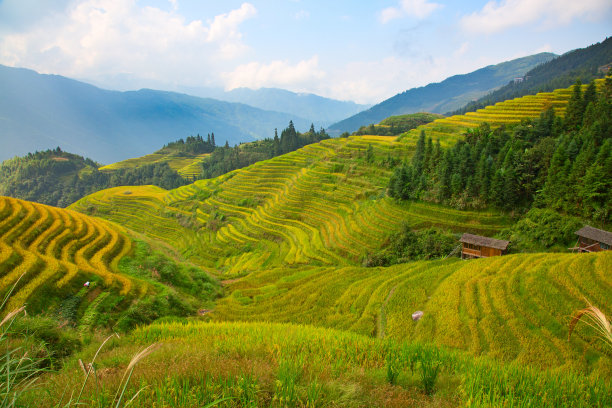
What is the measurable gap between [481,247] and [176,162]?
4526 inches

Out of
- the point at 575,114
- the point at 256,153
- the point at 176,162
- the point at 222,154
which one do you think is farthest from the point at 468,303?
the point at 176,162

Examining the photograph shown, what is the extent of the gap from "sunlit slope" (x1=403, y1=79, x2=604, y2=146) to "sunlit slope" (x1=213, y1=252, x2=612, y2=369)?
26317mm

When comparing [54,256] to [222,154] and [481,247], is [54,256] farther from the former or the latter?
[222,154]

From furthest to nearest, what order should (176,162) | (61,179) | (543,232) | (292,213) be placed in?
(176,162)
(61,179)
(292,213)
(543,232)

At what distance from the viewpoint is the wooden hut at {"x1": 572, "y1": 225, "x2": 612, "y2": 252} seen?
637 inches

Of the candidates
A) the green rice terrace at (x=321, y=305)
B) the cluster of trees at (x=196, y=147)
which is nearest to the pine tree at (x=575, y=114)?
the green rice terrace at (x=321, y=305)

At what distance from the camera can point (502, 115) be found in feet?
130

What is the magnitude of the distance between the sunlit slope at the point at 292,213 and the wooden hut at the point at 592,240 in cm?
574

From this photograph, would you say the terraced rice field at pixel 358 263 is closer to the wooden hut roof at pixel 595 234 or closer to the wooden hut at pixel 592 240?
the wooden hut at pixel 592 240

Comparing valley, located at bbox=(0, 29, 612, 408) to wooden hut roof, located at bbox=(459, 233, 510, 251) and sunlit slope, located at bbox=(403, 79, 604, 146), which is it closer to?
sunlit slope, located at bbox=(403, 79, 604, 146)

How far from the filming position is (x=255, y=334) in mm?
5312

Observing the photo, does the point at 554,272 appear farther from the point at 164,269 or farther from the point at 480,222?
the point at 164,269

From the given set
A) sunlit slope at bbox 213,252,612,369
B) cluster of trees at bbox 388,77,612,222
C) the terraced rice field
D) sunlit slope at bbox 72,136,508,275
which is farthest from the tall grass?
cluster of trees at bbox 388,77,612,222

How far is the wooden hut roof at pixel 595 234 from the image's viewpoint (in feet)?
53.0
